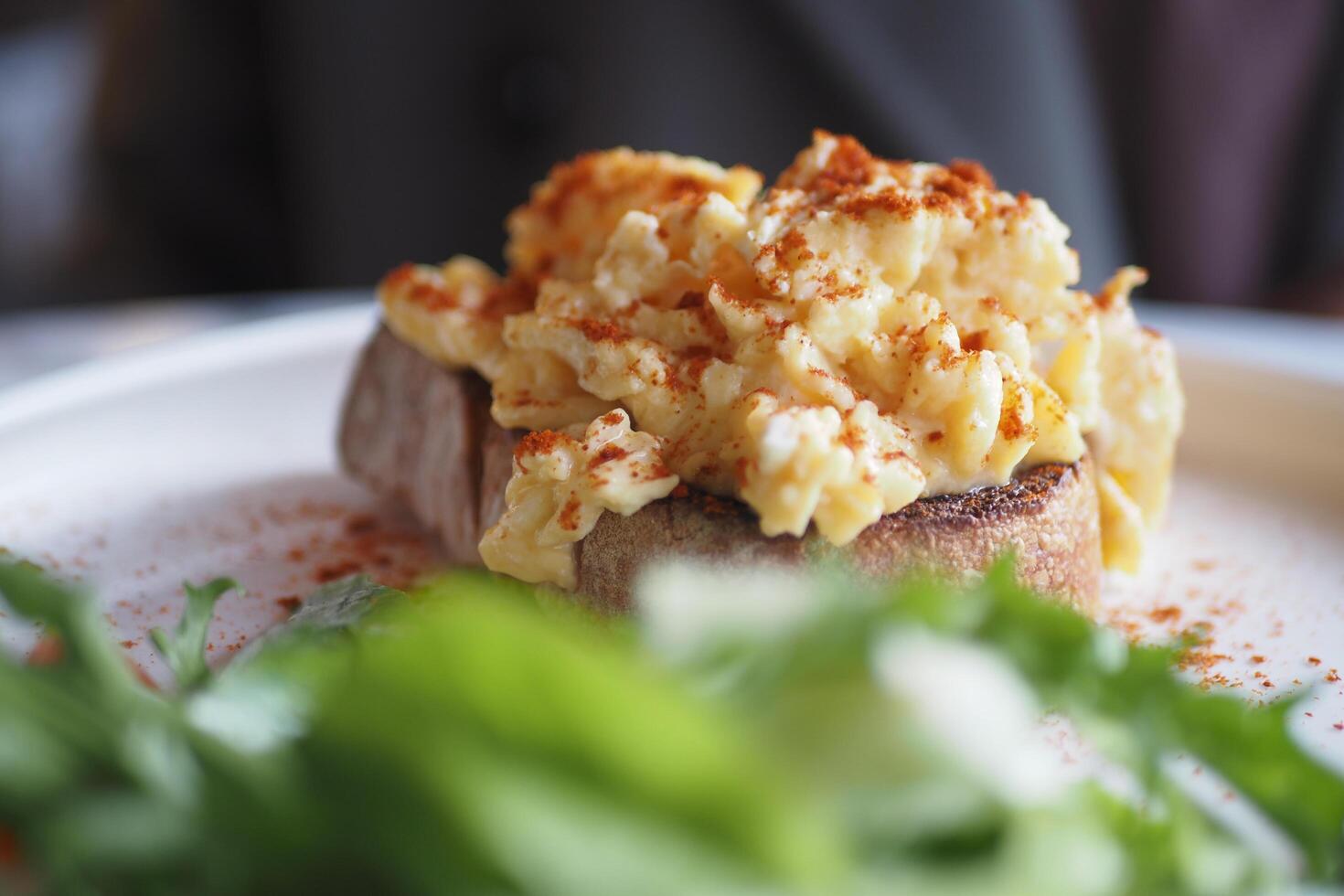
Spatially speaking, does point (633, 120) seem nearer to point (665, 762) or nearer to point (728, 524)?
point (728, 524)

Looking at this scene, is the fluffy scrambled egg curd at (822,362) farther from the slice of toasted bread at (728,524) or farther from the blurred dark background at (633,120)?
the blurred dark background at (633,120)

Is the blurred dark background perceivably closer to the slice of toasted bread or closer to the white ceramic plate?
the white ceramic plate

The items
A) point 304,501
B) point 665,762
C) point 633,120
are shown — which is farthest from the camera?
point 633,120

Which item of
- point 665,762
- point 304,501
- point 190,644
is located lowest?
point 304,501

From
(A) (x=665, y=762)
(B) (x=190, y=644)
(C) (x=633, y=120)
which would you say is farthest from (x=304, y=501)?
→ (C) (x=633, y=120)

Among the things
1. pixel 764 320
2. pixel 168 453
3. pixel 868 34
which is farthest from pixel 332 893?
pixel 868 34

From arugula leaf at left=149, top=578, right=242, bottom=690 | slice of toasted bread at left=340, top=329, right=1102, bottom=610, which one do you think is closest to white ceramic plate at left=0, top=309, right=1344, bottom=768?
slice of toasted bread at left=340, top=329, right=1102, bottom=610

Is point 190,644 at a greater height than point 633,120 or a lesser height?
lesser
